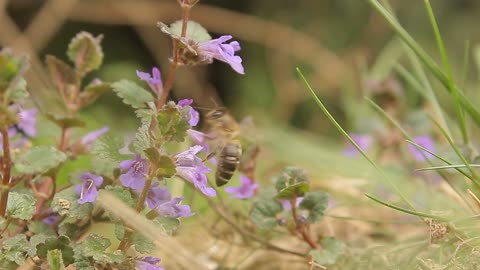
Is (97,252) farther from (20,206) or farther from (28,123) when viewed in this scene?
(28,123)

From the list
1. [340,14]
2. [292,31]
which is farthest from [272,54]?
[340,14]

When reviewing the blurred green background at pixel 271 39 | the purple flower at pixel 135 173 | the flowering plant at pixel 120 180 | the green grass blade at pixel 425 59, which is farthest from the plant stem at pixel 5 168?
the blurred green background at pixel 271 39

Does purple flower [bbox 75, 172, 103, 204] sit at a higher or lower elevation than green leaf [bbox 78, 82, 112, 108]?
lower

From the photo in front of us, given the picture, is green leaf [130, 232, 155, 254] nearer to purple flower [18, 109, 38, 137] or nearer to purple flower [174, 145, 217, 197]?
purple flower [174, 145, 217, 197]

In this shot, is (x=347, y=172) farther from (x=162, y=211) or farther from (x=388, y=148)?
(x=162, y=211)

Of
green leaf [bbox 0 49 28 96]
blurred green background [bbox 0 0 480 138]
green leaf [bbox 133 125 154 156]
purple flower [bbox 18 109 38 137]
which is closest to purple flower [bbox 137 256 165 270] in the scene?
green leaf [bbox 133 125 154 156]

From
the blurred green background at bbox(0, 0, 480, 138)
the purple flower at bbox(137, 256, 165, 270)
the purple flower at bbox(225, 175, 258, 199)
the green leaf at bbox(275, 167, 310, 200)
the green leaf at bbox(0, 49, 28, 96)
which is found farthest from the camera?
the blurred green background at bbox(0, 0, 480, 138)

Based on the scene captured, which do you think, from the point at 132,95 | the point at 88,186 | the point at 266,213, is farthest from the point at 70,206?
the point at 266,213
